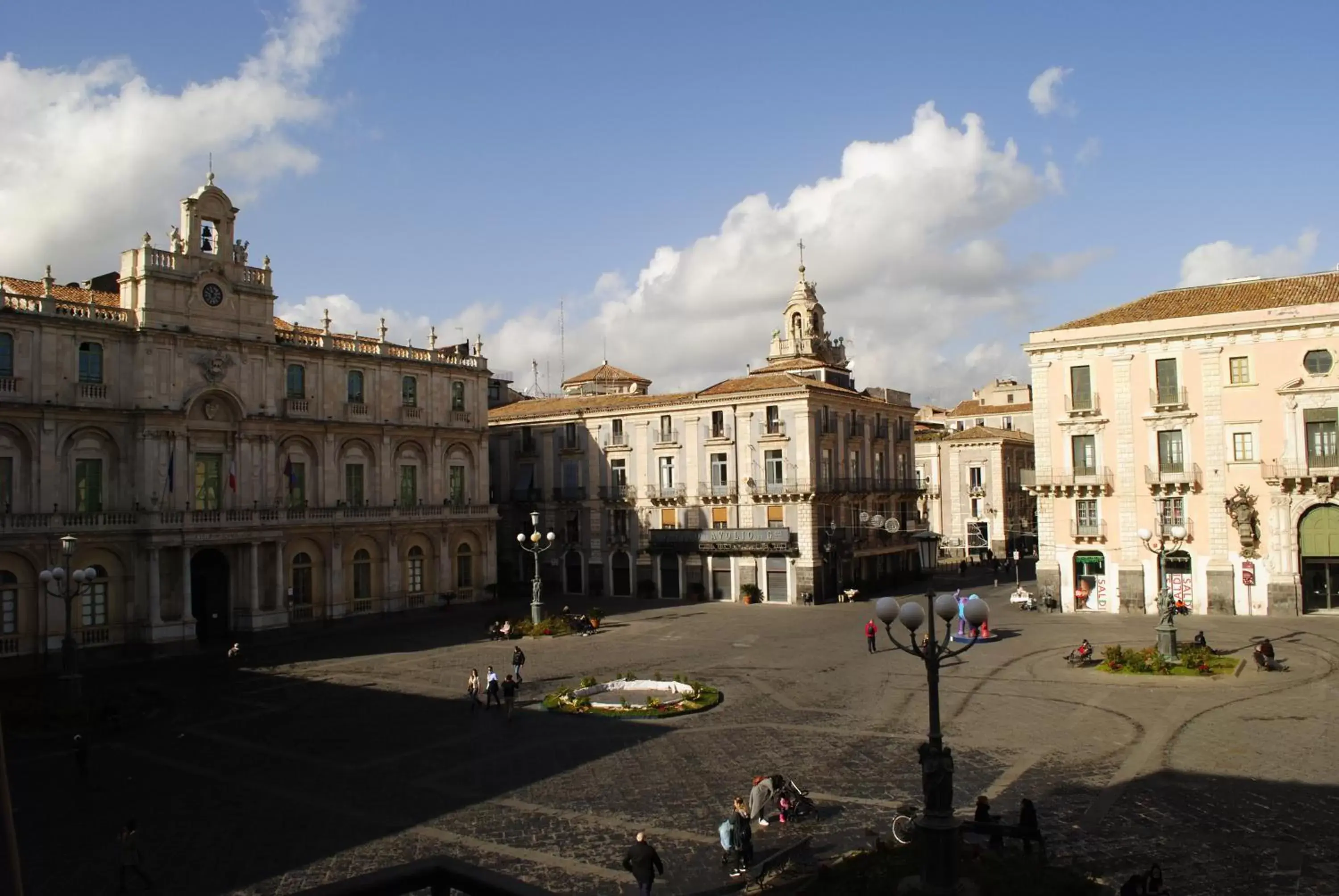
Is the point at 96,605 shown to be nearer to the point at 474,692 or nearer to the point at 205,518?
the point at 205,518

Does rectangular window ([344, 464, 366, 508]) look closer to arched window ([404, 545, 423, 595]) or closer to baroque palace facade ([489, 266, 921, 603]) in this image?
arched window ([404, 545, 423, 595])

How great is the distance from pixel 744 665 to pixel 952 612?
19694 mm

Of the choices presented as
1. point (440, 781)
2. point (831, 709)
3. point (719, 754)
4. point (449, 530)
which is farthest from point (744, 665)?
point (449, 530)

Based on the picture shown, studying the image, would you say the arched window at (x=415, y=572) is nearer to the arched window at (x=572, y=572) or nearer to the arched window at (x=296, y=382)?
the arched window at (x=296, y=382)

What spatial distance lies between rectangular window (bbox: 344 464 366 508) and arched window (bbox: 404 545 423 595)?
4.09m

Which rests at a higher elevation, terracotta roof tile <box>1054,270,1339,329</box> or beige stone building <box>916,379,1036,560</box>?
terracotta roof tile <box>1054,270,1339,329</box>

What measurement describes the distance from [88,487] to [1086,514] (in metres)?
43.4

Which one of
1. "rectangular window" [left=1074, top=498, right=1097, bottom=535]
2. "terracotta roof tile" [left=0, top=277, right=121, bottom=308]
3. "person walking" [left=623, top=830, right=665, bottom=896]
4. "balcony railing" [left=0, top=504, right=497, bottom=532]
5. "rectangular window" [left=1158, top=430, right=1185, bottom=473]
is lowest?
"person walking" [left=623, top=830, right=665, bottom=896]

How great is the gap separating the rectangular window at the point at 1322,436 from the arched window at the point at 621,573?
3512cm

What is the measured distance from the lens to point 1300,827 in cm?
1664

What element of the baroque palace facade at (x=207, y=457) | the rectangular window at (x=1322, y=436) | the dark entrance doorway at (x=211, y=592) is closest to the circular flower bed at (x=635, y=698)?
the baroque palace facade at (x=207, y=457)

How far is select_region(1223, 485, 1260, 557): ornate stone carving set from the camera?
4247 cm

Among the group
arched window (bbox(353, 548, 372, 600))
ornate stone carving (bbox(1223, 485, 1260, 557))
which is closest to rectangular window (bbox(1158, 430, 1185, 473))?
ornate stone carving (bbox(1223, 485, 1260, 557))

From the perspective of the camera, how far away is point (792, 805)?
59.6 ft
